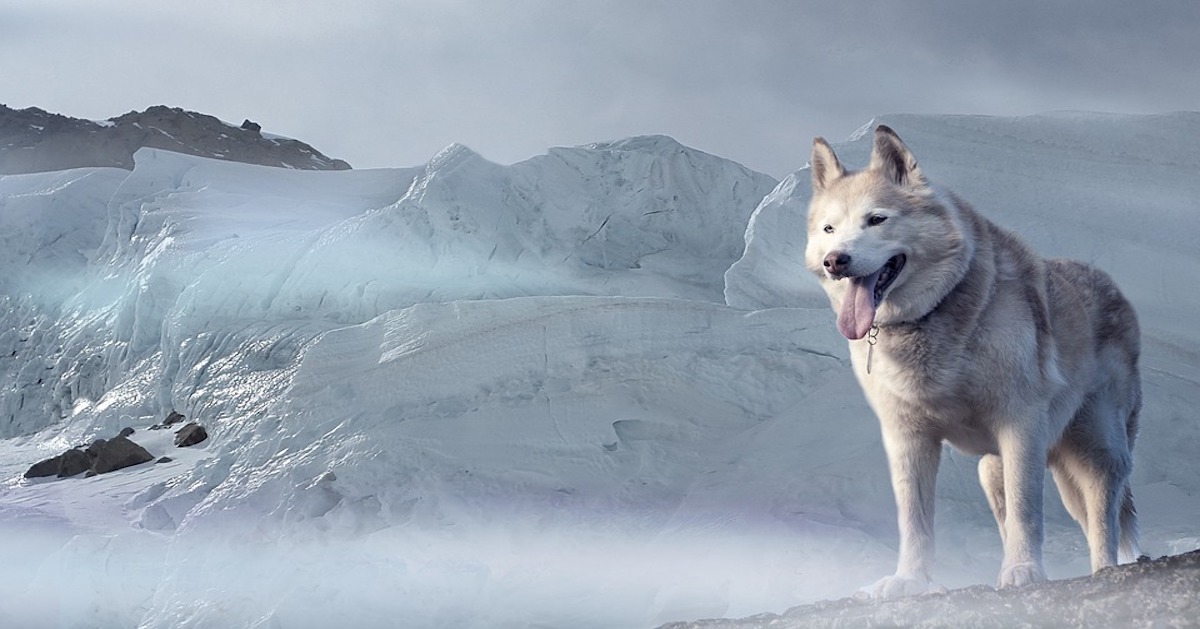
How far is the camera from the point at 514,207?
13.9 m

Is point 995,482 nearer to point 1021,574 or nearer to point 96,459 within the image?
point 1021,574

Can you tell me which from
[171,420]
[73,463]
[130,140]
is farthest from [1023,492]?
[130,140]

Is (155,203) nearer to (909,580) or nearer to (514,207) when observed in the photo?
(514,207)

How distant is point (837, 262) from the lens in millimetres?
2961

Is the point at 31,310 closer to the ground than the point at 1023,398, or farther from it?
closer to the ground

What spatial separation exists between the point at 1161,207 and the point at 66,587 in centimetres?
822

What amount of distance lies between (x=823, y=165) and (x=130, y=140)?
41091 millimetres

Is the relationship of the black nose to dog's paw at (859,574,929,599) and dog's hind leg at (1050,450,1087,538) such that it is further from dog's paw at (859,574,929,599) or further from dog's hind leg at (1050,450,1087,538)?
dog's hind leg at (1050,450,1087,538)

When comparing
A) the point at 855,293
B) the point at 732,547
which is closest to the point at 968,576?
the point at 732,547

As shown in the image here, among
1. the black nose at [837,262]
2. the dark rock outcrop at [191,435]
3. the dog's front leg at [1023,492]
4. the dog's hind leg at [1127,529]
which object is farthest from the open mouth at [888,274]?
the dark rock outcrop at [191,435]

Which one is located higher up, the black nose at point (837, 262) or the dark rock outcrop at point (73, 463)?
the black nose at point (837, 262)

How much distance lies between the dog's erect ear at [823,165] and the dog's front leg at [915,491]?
2.40 feet

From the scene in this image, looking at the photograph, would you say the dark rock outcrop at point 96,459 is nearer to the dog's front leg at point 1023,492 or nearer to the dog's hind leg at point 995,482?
the dog's hind leg at point 995,482

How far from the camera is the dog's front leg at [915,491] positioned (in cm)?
319
